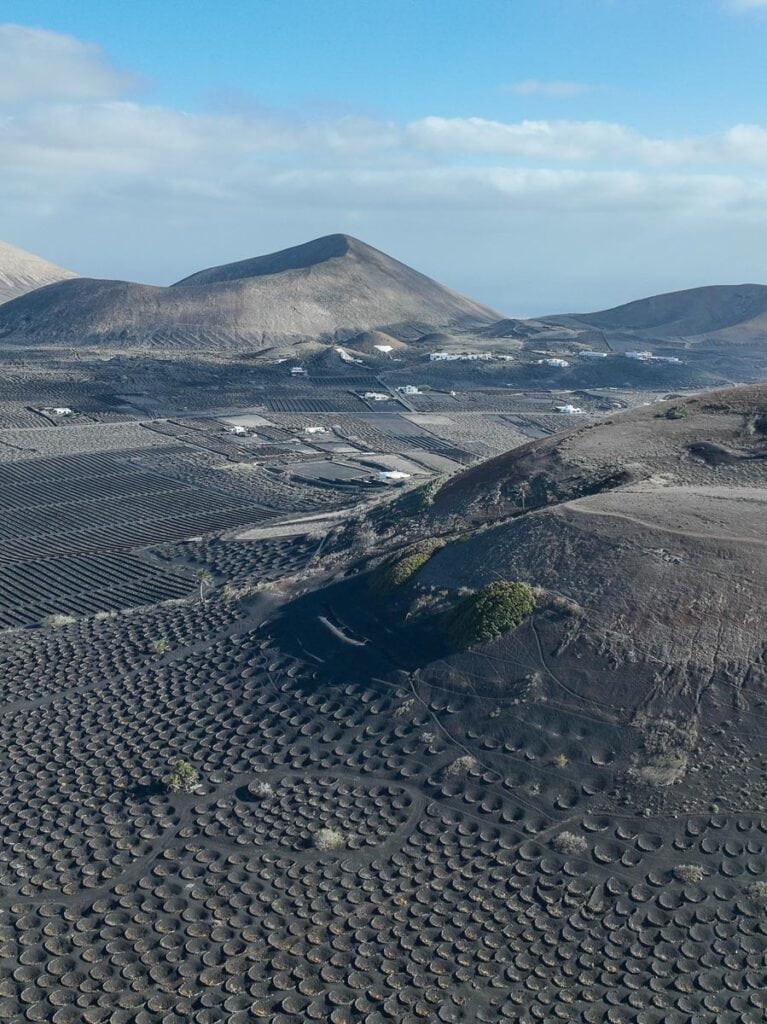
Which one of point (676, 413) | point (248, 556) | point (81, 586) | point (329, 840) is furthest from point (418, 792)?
point (676, 413)

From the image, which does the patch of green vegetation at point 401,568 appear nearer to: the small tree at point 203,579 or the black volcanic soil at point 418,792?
the black volcanic soil at point 418,792

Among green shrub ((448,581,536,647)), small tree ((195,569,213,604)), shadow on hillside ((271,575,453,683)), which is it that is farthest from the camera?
small tree ((195,569,213,604))

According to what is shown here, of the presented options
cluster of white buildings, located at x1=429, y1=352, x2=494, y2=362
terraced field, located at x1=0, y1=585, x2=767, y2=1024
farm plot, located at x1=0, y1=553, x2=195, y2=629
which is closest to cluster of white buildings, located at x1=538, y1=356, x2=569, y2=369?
cluster of white buildings, located at x1=429, y1=352, x2=494, y2=362

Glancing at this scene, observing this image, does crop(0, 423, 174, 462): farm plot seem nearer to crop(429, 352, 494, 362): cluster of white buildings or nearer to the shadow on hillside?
the shadow on hillside

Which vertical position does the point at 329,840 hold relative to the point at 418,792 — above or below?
below

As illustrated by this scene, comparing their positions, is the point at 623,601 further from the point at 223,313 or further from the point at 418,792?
the point at 223,313

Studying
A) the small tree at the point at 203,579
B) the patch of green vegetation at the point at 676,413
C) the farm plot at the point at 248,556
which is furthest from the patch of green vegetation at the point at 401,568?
the patch of green vegetation at the point at 676,413
